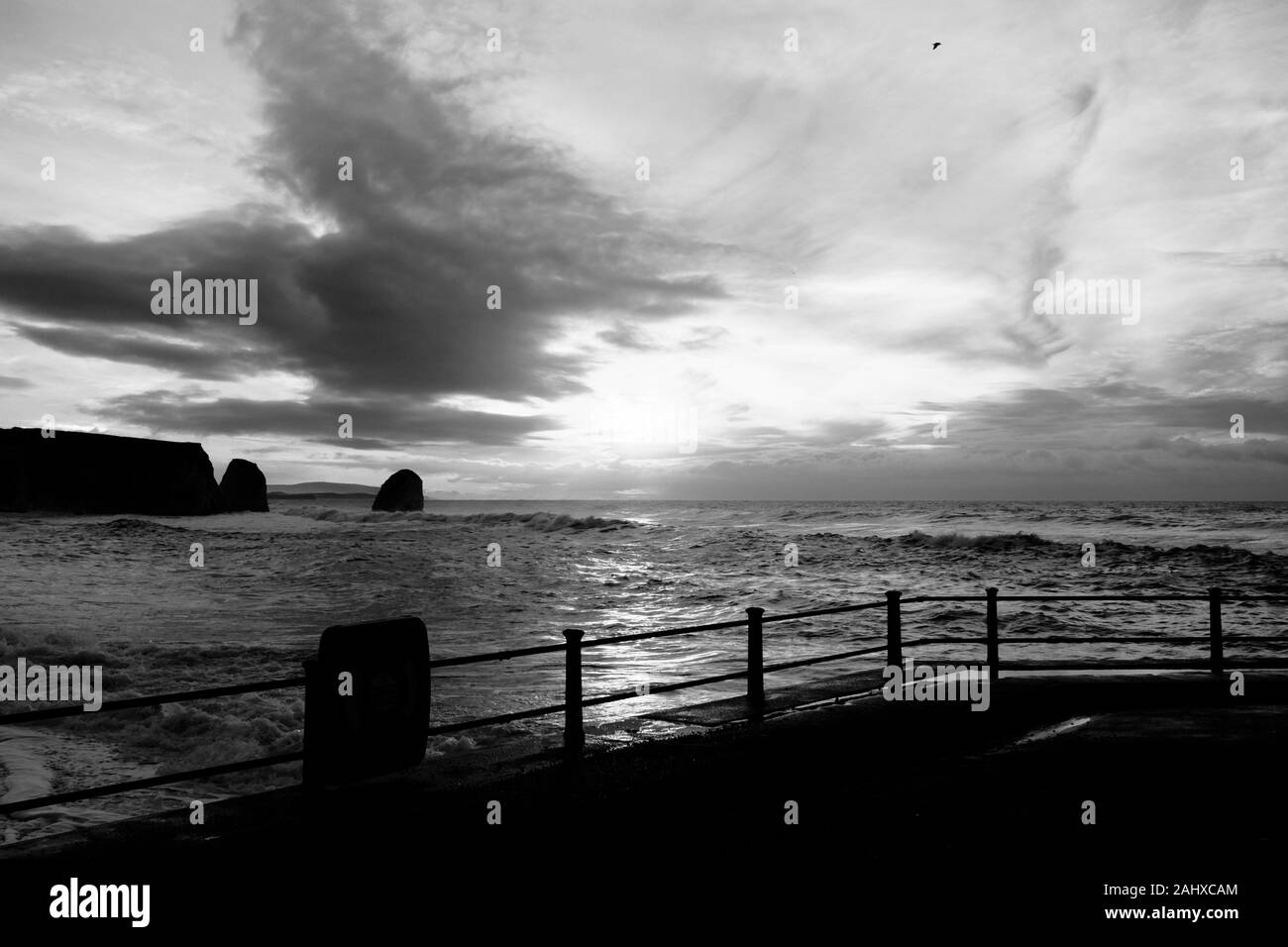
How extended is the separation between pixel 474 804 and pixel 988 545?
164 ft

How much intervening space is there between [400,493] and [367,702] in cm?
13203

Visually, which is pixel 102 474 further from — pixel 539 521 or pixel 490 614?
pixel 490 614

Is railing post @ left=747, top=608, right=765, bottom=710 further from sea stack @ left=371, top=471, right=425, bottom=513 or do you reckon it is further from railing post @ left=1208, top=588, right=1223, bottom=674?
sea stack @ left=371, top=471, right=425, bottom=513

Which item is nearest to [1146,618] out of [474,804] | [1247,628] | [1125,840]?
[1247,628]

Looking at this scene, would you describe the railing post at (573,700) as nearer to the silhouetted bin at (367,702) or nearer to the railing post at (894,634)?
the silhouetted bin at (367,702)

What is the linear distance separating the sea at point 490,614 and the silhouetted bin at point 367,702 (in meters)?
2.25

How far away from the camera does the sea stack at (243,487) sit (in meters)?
129

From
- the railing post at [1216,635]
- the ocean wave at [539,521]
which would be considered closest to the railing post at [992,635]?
the railing post at [1216,635]

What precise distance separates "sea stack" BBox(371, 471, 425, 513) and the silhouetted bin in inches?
5112

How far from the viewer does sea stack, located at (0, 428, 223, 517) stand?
10235cm

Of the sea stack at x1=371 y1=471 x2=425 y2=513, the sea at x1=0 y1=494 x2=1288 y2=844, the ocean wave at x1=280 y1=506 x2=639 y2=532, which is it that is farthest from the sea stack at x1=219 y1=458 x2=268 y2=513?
the sea at x1=0 y1=494 x2=1288 y2=844
